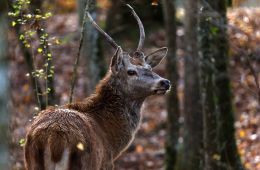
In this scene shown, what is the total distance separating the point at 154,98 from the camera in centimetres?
2220

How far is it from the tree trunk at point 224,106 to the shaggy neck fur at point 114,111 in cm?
241

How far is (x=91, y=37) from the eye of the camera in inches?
558

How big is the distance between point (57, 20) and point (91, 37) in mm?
13872

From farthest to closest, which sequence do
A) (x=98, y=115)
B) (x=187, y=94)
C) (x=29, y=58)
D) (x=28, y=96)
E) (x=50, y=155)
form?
(x=28, y=96)
(x=187, y=94)
(x=29, y=58)
(x=98, y=115)
(x=50, y=155)

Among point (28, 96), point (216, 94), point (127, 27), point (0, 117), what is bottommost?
point (28, 96)

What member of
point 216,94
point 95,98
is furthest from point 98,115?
point 216,94

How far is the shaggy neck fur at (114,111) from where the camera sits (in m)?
9.22

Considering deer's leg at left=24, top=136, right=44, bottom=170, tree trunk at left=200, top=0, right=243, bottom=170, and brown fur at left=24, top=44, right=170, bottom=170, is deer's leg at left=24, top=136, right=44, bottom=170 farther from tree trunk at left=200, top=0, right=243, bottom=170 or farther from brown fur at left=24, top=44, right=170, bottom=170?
tree trunk at left=200, top=0, right=243, bottom=170

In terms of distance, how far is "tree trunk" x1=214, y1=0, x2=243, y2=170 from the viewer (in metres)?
11.9

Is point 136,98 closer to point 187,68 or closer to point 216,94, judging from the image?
point 216,94

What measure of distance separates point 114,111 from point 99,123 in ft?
2.10

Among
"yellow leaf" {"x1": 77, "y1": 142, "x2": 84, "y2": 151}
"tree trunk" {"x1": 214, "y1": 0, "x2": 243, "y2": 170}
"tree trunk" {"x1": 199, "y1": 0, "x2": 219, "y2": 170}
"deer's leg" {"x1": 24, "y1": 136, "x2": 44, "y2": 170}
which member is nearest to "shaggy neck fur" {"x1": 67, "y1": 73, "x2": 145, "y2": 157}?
"deer's leg" {"x1": 24, "y1": 136, "x2": 44, "y2": 170}

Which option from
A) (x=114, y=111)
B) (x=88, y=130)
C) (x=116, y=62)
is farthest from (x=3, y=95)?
(x=116, y=62)

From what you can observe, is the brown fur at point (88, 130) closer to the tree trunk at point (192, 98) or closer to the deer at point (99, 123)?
the deer at point (99, 123)
